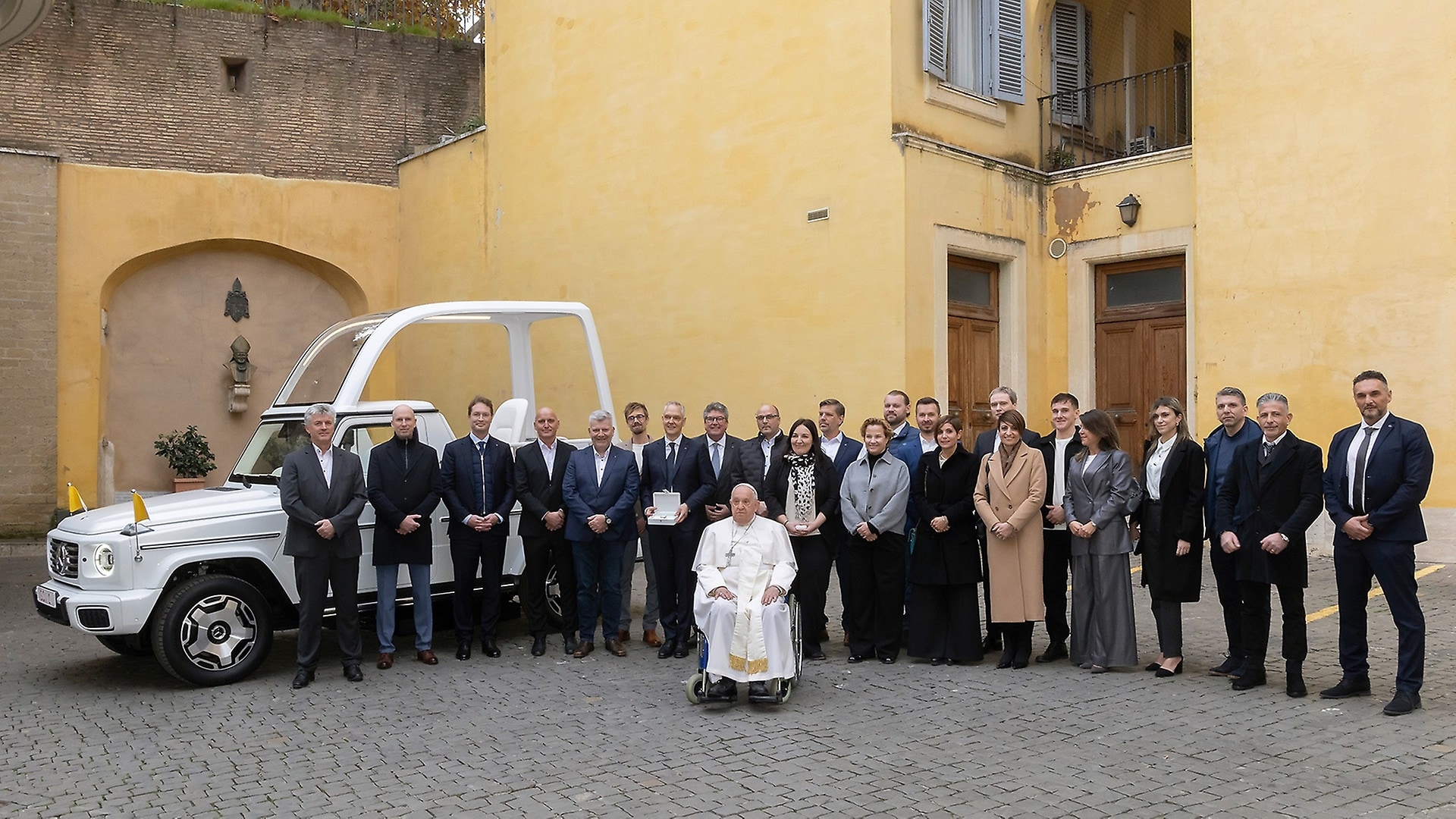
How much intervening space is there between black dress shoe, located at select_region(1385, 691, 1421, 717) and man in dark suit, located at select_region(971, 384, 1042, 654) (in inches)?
95.5

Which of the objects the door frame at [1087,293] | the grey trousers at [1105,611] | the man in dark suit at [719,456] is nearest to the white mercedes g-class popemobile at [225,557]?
the man in dark suit at [719,456]

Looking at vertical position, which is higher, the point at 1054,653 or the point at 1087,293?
the point at 1087,293

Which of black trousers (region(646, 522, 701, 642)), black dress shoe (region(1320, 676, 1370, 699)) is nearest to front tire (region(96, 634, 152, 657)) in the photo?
black trousers (region(646, 522, 701, 642))

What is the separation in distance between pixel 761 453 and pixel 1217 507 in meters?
3.01

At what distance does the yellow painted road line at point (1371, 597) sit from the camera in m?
9.30

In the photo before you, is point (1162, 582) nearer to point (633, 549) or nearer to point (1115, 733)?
point (1115, 733)

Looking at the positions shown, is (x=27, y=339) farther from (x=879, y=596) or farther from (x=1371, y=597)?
(x=1371, y=597)

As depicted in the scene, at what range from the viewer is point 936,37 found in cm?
1303

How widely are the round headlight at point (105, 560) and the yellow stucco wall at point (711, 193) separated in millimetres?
7340

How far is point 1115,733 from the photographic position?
6273 mm

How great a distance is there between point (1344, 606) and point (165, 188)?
16.7 meters

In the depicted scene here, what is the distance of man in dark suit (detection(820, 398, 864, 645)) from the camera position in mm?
8453

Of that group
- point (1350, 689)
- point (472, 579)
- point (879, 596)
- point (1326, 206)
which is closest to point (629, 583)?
point (472, 579)

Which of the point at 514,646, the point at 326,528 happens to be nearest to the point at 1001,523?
the point at 514,646
